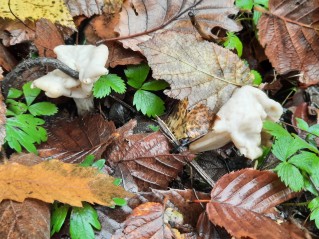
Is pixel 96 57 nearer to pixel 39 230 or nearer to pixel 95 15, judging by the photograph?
pixel 95 15

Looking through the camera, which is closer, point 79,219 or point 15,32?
point 79,219

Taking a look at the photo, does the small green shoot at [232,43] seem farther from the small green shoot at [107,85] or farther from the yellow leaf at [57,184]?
the yellow leaf at [57,184]

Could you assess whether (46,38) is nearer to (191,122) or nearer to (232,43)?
(191,122)

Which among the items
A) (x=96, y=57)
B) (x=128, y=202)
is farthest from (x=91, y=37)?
(x=128, y=202)

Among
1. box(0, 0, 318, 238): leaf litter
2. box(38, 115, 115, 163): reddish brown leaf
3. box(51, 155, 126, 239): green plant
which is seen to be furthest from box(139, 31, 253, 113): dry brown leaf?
box(51, 155, 126, 239): green plant

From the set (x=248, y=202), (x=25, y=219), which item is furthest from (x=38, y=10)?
(x=248, y=202)

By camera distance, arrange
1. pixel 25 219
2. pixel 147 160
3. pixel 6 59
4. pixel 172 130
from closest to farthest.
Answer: pixel 25 219 → pixel 147 160 → pixel 172 130 → pixel 6 59
